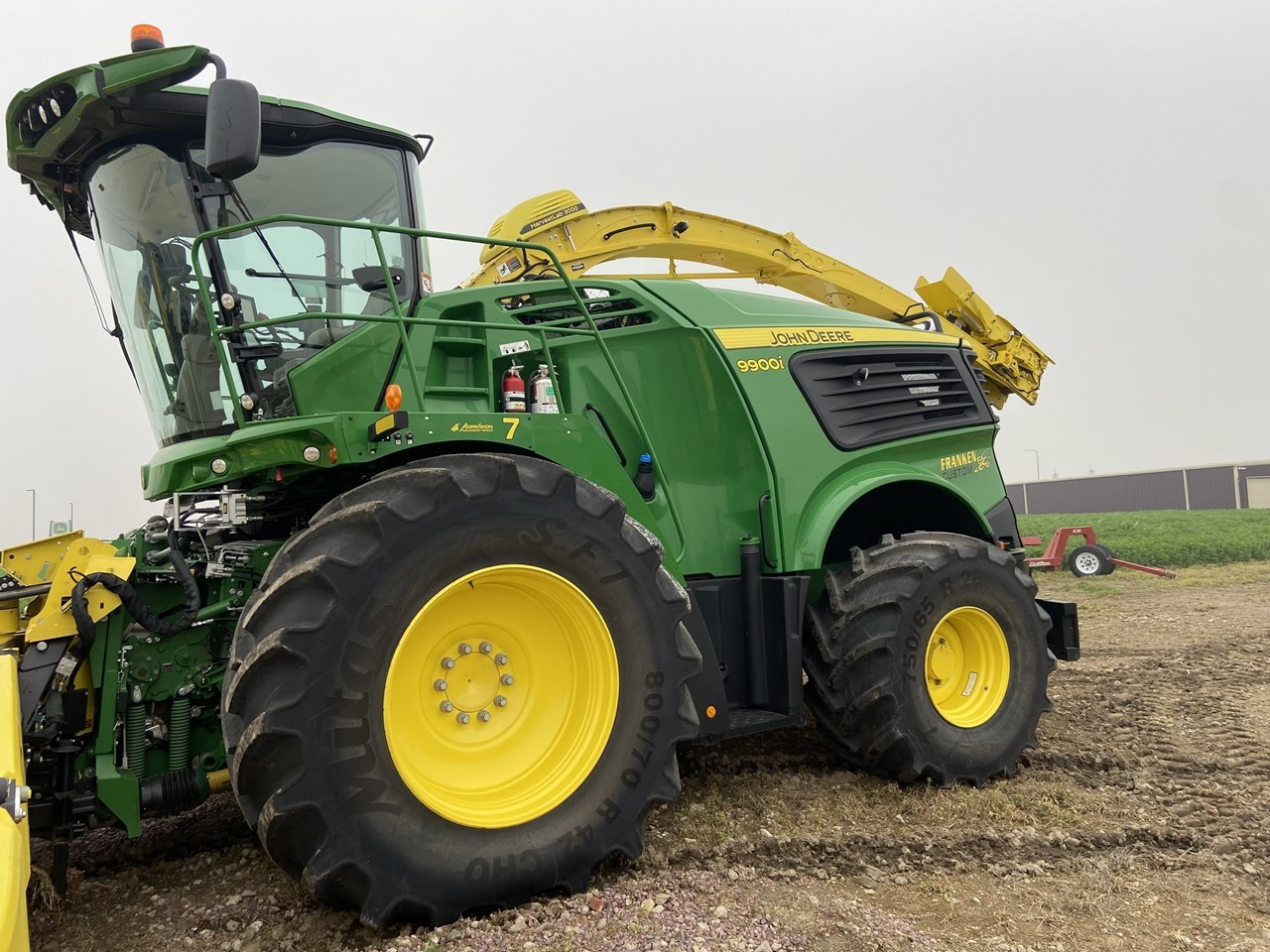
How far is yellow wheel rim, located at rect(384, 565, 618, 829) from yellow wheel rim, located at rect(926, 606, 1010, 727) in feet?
7.19

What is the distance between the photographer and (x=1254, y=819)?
4.01m

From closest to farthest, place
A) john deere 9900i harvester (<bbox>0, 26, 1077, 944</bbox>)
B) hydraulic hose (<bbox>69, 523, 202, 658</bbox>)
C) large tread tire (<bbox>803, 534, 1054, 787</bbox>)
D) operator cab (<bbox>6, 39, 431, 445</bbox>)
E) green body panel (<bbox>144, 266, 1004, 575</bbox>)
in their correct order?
john deere 9900i harvester (<bbox>0, 26, 1077, 944</bbox>) → hydraulic hose (<bbox>69, 523, 202, 658</bbox>) → operator cab (<bbox>6, 39, 431, 445</bbox>) → green body panel (<bbox>144, 266, 1004, 575</bbox>) → large tread tire (<bbox>803, 534, 1054, 787</bbox>)

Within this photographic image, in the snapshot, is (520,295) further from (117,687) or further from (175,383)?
(117,687)

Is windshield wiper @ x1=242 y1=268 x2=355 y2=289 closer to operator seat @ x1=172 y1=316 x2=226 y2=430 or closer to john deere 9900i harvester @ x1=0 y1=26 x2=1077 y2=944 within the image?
john deere 9900i harvester @ x1=0 y1=26 x2=1077 y2=944

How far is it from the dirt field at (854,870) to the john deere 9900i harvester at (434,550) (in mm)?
257

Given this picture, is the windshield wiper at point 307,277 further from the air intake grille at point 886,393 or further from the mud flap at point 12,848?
the air intake grille at point 886,393

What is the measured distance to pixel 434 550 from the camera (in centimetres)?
303

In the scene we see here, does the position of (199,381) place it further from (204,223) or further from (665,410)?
(665,410)

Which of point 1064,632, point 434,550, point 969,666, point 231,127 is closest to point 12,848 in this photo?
point 434,550

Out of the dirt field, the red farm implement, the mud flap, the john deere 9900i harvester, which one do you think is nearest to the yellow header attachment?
the john deere 9900i harvester

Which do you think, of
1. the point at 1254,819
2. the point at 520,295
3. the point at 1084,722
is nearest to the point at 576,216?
the point at 520,295

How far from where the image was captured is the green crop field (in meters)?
18.4

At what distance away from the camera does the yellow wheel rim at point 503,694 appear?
309 centimetres

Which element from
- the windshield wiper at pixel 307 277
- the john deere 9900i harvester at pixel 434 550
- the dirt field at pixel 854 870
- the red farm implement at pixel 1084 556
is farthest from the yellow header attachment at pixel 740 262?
the red farm implement at pixel 1084 556
